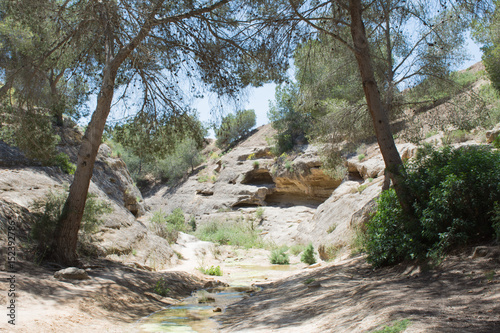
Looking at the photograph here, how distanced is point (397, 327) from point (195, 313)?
164 inches

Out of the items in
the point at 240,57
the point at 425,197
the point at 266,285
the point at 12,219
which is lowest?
the point at 266,285

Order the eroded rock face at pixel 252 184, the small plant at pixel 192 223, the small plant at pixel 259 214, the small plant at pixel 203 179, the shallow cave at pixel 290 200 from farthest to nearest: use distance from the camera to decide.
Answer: the small plant at pixel 203 179 → the small plant at pixel 192 223 → the shallow cave at pixel 290 200 → the small plant at pixel 259 214 → the eroded rock face at pixel 252 184

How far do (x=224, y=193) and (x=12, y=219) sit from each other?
69.5 ft

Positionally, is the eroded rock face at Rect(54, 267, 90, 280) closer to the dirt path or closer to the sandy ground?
the sandy ground

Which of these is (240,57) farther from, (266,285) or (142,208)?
(142,208)

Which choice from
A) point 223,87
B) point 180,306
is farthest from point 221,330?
point 223,87

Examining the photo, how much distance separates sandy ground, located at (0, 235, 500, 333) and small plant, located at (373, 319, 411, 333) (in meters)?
0.05

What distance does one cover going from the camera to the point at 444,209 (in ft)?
18.1

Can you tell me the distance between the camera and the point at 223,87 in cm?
948

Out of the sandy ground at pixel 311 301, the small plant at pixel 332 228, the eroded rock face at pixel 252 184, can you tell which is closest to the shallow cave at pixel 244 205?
the eroded rock face at pixel 252 184

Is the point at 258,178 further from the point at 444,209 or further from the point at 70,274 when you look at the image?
the point at 444,209

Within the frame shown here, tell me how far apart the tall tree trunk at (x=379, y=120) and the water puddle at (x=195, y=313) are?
13.5ft

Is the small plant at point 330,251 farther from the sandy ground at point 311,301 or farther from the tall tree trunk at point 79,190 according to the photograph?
the tall tree trunk at point 79,190

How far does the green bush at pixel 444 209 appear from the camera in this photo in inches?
209
